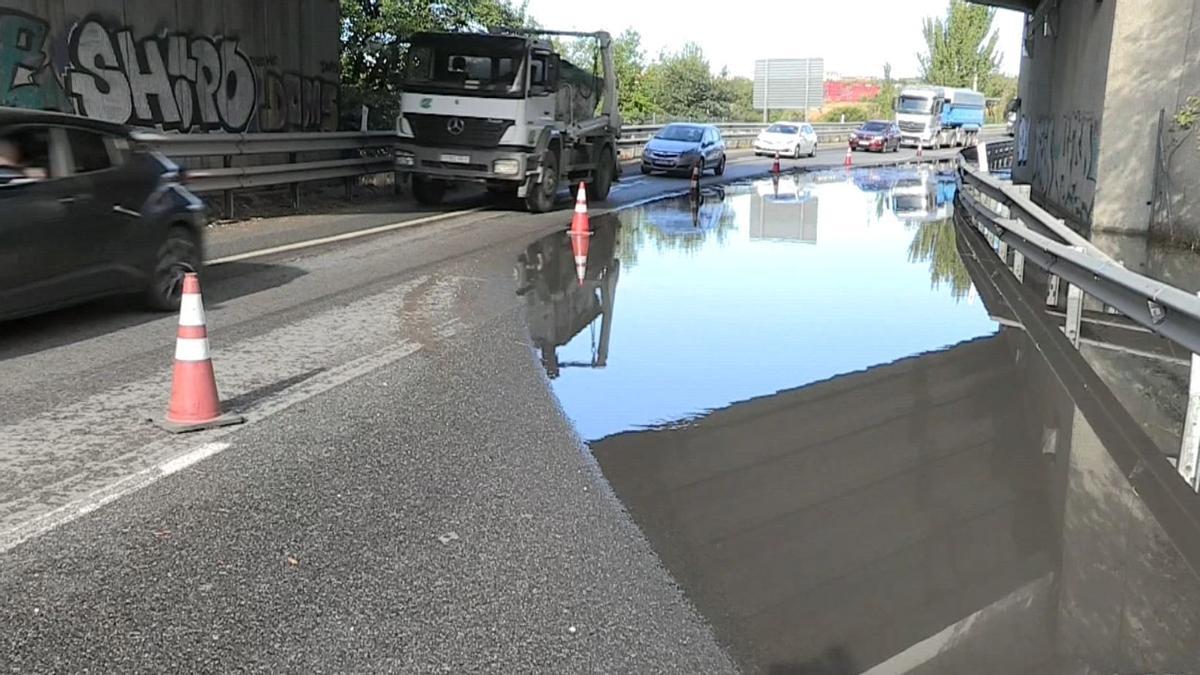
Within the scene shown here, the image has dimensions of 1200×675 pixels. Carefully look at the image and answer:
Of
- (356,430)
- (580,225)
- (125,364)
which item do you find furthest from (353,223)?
(356,430)

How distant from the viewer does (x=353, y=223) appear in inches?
616

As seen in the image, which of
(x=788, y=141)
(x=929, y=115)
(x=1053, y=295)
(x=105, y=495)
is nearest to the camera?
(x=105, y=495)

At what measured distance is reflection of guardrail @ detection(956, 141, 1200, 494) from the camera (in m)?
5.27

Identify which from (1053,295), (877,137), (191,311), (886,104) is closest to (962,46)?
(886,104)

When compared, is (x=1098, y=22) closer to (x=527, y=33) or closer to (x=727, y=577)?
(x=527, y=33)

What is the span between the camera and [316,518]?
4527 millimetres

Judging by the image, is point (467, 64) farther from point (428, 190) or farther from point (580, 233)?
point (580, 233)

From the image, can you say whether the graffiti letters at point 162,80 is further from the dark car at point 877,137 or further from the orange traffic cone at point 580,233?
the dark car at point 877,137

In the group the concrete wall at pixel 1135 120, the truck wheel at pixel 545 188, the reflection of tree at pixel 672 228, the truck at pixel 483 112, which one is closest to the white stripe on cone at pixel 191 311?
the reflection of tree at pixel 672 228

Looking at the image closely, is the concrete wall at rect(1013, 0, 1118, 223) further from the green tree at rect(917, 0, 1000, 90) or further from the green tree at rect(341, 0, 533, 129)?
the green tree at rect(917, 0, 1000, 90)

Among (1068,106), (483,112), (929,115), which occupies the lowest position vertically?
(483,112)

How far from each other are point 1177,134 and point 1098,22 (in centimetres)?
412

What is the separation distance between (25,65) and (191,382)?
11.0 m

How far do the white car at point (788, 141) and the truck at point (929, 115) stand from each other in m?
10.6
